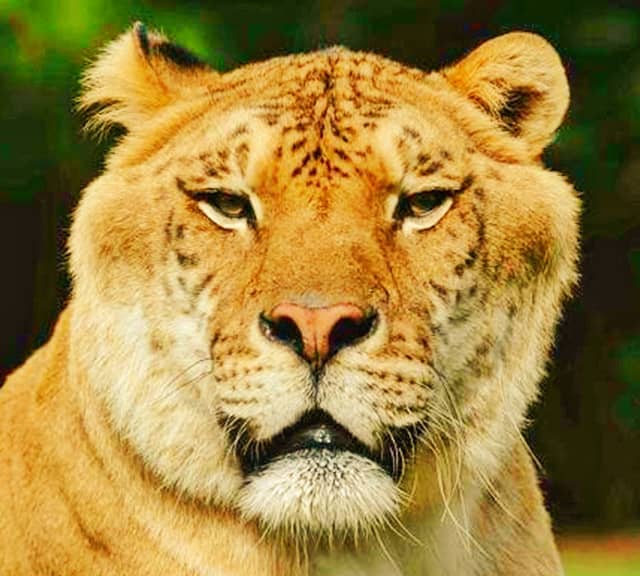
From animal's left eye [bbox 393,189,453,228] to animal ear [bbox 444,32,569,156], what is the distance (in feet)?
1.93

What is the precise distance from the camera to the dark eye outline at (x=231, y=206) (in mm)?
5027

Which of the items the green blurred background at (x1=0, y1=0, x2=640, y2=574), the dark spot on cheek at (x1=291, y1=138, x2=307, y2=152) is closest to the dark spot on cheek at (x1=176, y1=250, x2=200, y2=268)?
the dark spot on cheek at (x1=291, y1=138, x2=307, y2=152)

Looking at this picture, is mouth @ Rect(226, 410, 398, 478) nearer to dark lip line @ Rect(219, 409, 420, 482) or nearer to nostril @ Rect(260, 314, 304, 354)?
dark lip line @ Rect(219, 409, 420, 482)

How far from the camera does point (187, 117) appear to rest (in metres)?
5.46

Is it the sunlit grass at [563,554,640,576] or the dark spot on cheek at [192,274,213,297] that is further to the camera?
the sunlit grass at [563,554,640,576]

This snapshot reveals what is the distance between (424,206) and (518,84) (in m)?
0.73

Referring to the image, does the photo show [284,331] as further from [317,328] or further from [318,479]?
[318,479]

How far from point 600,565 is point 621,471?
3034 mm

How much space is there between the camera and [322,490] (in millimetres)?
4648

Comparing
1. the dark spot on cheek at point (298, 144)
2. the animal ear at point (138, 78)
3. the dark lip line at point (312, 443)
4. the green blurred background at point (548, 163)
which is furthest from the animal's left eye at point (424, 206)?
the green blurred background at point (548, 163)

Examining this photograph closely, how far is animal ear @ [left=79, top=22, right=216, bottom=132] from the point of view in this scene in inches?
219

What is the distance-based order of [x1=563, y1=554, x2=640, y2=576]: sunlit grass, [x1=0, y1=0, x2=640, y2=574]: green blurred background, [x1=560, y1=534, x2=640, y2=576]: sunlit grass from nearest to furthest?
[x1=563, y1=554, x2=640, y2=576]: sunlit grass
[x1=560, y1=534, x2=640, y2=576]: sunlit grass
[x1=0, y1=0, x2=640, y2=574]: green blurred background

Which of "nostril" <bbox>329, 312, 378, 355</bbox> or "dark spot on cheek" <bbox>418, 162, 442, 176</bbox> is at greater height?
"dark spot on cheek" <bbox>418, 162, 442, 176</bbox>

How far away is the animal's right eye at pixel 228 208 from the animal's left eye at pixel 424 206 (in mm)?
410
